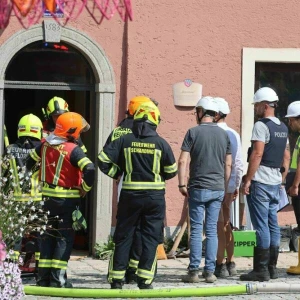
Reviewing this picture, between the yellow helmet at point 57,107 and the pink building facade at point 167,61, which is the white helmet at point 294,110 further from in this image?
the yellow helmet at point 57,107

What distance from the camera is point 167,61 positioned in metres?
12.0

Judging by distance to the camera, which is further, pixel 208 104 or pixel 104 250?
pixel 104 250

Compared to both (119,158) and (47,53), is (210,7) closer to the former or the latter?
(47,53)

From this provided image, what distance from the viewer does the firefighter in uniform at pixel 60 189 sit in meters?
8.71

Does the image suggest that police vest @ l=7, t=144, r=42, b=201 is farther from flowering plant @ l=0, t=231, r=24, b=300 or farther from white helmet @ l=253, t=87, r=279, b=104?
flowering plant @ l=0, t=231, r=24, b=300

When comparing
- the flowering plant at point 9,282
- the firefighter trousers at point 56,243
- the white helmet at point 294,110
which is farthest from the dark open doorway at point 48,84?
the flowering plant at point 9,282

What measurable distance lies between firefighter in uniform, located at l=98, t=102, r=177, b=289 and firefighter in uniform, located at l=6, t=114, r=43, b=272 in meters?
0.90

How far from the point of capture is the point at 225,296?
872 cm

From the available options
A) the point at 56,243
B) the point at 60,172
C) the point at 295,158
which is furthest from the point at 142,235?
the point at 295,158

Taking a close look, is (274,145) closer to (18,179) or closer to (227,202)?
(227,202)

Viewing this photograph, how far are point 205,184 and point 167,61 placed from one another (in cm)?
301

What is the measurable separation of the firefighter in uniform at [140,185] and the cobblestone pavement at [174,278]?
34 centimetres

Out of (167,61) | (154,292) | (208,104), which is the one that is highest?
(167,61)

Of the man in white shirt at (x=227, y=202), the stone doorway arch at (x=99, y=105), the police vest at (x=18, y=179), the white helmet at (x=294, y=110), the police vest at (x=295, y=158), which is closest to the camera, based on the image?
the police vest at (x=18, y=179)
